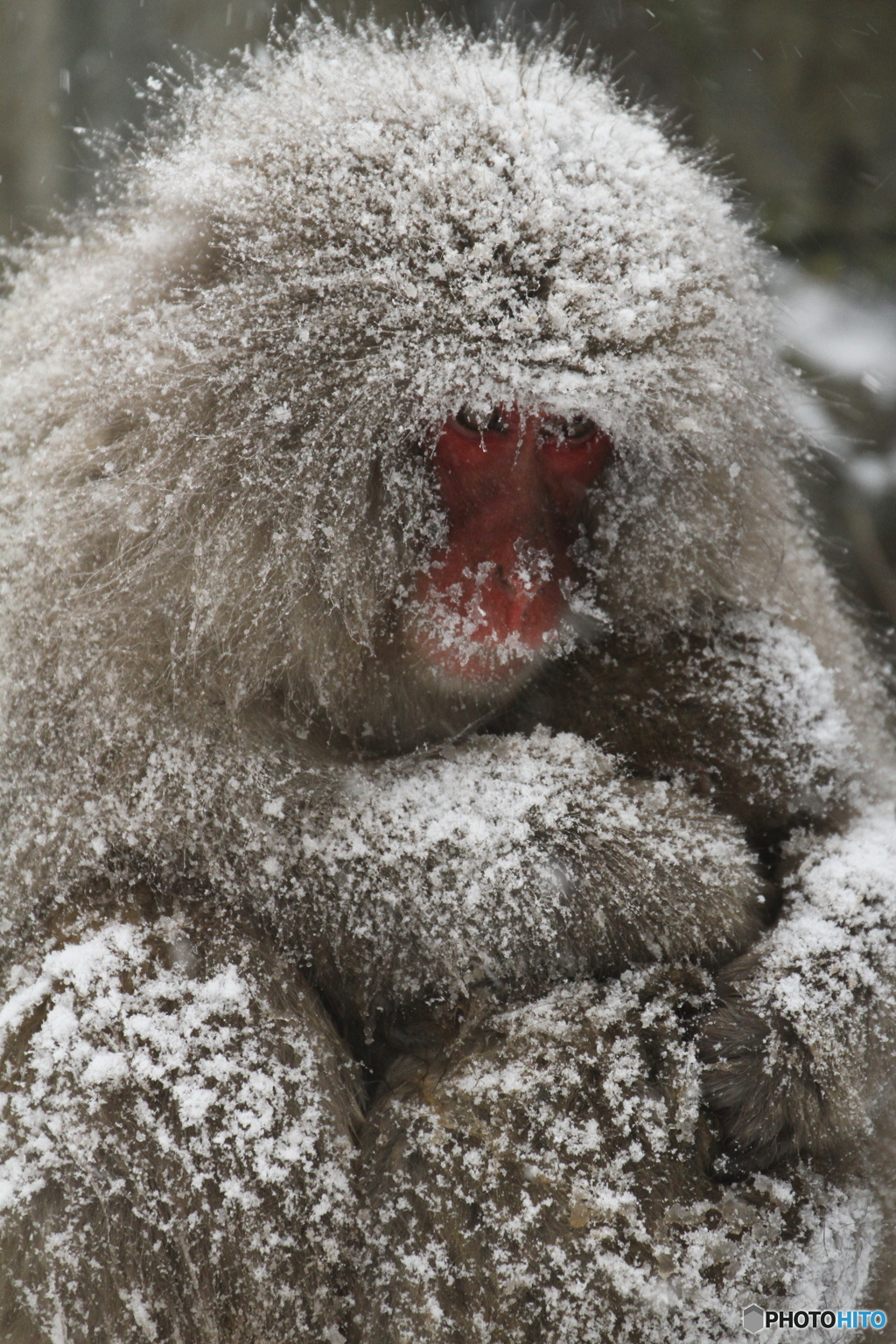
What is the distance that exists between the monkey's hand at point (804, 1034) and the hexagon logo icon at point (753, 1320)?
0.19 metres

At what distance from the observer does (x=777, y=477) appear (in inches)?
90.7

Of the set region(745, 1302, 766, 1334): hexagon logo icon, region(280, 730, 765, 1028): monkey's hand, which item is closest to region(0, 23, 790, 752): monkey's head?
region(280, 730, 765, 1028): monkey's hand

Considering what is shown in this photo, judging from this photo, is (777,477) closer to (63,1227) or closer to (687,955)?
(687,955)

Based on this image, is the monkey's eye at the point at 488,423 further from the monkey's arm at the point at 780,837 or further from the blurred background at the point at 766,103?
the blurred background at the point at 766,103

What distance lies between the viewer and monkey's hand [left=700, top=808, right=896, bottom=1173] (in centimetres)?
163

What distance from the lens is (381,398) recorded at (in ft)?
5.74

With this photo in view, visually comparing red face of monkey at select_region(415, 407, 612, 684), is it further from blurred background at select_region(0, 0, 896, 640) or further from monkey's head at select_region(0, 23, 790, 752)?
blurred background at select_region(0, 0, 896, 640)

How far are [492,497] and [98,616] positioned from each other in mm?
748

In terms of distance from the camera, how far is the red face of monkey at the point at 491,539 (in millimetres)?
1831

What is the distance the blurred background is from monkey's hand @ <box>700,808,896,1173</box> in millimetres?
1734

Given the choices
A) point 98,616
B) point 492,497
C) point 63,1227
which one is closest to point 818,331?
point 492,497

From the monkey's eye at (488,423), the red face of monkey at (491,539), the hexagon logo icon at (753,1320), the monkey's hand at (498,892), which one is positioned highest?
the monkey's eye at (488,423)

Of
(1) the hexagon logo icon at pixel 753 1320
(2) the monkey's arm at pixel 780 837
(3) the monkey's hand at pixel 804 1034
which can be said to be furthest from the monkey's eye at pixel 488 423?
(1) the hexagon logo icon at pixel 753 1320

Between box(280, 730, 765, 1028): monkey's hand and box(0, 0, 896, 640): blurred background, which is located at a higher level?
box(0, 0, 896, 640): blurred background
